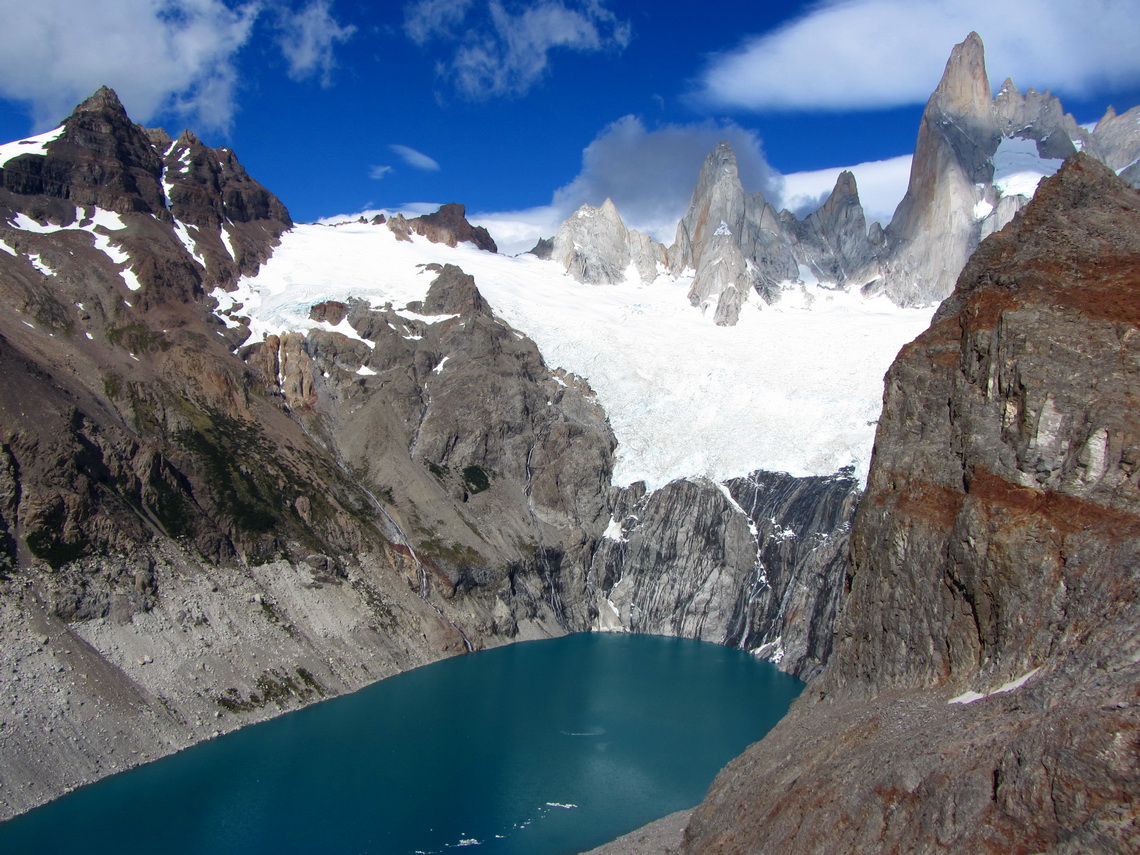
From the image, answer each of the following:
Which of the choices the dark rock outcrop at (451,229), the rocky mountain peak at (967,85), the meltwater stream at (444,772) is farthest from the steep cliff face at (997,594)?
the rocky mountain peak at (967,85)

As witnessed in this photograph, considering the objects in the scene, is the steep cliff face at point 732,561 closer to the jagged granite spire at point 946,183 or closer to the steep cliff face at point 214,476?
the steep cliff face at point 214,476

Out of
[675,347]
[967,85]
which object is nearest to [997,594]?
[675,347]

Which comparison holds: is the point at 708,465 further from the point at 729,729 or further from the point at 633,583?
the point at 729,729

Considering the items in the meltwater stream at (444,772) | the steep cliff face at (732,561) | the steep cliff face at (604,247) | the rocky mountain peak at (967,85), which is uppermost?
the rocky mountain peak at (967,85)

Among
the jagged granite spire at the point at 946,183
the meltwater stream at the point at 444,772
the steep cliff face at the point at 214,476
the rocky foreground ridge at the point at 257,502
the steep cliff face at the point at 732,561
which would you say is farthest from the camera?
the jagged granite spire at the point at 946,183

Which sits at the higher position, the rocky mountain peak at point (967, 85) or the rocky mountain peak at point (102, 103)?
the rocky mountain peak at point (967, 85)

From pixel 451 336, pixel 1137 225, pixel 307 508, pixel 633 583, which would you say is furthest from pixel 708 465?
pixel 1137 225

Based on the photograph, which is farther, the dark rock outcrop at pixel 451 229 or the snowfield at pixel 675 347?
the dark rock outcrop at pixel 451 229
